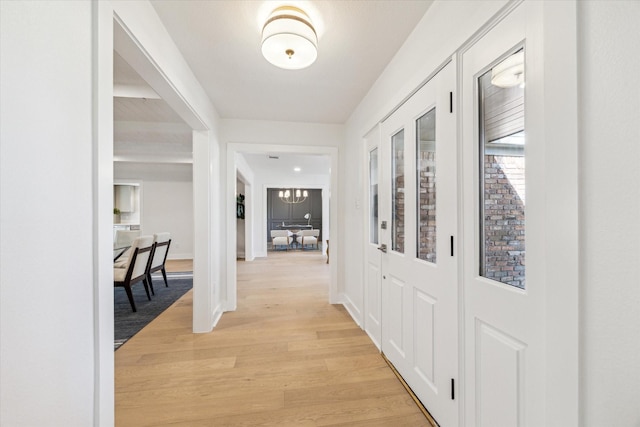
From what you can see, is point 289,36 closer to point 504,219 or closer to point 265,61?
point 265,61

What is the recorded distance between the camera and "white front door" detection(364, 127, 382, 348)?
91.6 inches

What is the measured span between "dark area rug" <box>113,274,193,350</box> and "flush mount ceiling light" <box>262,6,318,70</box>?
110 inches

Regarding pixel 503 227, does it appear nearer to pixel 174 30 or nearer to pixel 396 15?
pixel 396 15

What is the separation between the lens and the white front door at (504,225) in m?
0.88

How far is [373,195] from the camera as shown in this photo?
2525 millimetres

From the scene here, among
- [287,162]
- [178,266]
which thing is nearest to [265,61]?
[287,162]

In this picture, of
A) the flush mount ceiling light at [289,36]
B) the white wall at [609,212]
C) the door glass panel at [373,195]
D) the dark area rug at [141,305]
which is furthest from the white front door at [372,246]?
the dark area rug at [141,305]

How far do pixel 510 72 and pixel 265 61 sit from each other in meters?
1.69

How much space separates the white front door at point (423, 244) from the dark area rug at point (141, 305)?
253 centimetres

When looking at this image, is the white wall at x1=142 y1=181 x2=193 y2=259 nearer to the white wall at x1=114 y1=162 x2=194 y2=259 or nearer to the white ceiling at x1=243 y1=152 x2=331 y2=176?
the white wall at x1=114 y1=162 x2=194 y2=259

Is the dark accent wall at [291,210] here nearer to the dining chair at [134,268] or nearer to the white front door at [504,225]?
the dining chair at [134,268]

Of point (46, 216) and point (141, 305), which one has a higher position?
point (46, 216)

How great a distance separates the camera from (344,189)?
3365 millimetres

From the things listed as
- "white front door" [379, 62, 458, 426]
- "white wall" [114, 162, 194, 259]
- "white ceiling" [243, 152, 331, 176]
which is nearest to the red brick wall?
"white front door" [379, 62, 458, 426]
